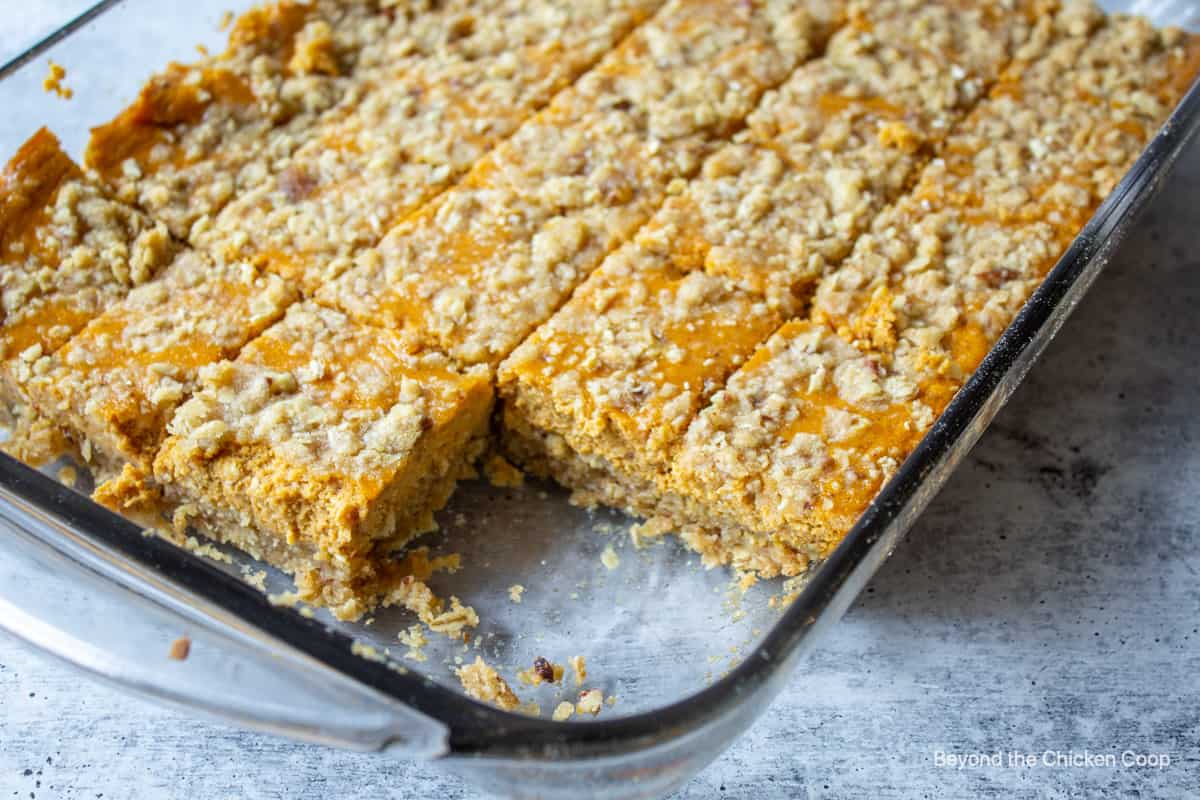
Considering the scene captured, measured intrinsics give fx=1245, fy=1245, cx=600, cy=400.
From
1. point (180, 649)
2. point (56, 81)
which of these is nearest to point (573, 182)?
point (56, 81)

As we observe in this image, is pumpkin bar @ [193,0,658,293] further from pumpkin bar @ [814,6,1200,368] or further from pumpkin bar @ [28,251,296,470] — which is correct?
pumpkin bar @ [814,6,1200,368]

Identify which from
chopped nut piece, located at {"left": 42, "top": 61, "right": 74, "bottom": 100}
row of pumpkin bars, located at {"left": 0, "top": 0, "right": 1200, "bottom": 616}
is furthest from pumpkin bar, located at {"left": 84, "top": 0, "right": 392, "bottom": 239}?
chopped nut piece, located at {"left": 42, "top": 61, "right": 74, "bottom": 100}

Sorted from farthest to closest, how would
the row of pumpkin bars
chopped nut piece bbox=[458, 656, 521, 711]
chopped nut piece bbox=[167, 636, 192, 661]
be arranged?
1. the row of pumpkin bars
2. chopped nut piece bbox=[458, 656, 521, 711]
3. chopped nut piece bbox=[167, 636, 192, 661]

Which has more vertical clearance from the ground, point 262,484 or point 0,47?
point 0,47

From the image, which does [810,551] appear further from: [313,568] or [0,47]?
[0,47]

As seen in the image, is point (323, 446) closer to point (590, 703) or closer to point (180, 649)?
point (180, 649)

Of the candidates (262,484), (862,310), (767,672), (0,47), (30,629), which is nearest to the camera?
(767,672)

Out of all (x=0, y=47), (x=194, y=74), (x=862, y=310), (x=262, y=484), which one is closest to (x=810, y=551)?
(x=862, y=310)
